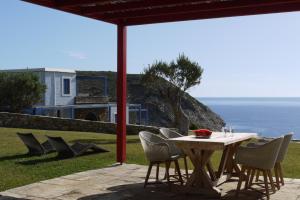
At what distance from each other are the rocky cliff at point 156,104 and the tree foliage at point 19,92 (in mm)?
17988

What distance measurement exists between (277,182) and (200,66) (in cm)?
1272

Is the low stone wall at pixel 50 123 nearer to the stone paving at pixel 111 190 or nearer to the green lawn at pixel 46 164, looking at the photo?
the green lawn at pixel 46 164

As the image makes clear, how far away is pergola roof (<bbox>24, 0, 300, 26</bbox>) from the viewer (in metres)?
6.66

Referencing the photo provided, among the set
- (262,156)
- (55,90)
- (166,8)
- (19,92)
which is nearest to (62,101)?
(55,90)

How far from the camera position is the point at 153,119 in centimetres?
4797

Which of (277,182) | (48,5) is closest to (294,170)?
(277,182)

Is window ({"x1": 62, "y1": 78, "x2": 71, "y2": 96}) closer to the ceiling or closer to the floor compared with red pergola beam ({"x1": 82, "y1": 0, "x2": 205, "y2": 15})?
closer to the floor

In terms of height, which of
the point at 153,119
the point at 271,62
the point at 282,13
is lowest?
the point at 153,119

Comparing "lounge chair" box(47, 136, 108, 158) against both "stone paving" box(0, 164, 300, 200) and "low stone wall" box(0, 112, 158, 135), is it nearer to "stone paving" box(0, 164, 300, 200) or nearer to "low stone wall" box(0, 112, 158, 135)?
"stone paving" box(0, 164, 300, 200)

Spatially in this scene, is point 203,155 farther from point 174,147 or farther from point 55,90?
point 55,90

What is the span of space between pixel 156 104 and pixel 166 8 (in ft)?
139

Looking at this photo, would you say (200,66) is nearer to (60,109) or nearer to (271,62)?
(60,109)

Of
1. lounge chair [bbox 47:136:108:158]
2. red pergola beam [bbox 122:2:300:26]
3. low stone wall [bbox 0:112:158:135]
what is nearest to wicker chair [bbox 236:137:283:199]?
red pergola beam [bbox 122:2:300:26]

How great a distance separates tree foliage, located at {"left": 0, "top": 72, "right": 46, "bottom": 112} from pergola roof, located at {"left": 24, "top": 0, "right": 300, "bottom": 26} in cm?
1888
